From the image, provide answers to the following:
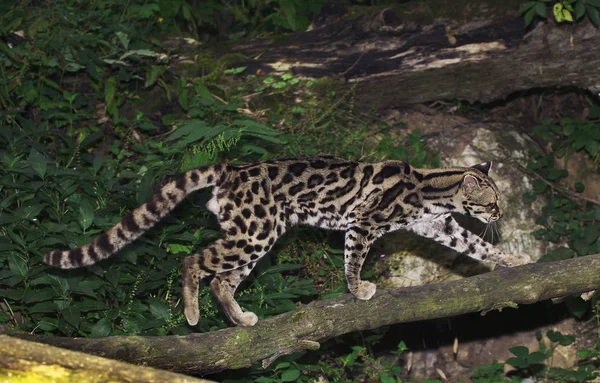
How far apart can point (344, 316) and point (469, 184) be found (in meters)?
1.38

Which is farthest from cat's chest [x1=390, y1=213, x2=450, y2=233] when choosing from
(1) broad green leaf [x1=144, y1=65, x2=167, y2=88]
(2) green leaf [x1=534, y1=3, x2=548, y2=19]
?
(1) broad green leaf [x1=144, y1=65, x2=167, y2=88]

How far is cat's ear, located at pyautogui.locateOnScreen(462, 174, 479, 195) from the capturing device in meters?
5.66

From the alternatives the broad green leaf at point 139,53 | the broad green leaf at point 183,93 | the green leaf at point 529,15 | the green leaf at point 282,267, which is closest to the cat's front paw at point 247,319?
the green leaf at point 282,267

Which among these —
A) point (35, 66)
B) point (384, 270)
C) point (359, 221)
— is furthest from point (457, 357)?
point (35, 66)

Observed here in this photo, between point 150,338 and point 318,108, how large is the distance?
11.8 feet

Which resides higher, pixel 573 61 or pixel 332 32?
pixel 332 32

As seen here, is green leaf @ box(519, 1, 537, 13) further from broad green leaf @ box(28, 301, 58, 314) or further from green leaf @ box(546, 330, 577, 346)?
broad green leaf @ box(28, 301, 58, 314)

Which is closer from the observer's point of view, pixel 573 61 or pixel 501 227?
pixel 573 61

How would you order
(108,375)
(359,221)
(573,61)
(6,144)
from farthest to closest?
(573,61), (6,144), (359,221), (108,375)

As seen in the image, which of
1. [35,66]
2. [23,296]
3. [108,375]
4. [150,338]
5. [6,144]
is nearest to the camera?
[108,375]

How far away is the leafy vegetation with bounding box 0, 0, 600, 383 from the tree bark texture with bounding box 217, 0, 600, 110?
24 centimetres

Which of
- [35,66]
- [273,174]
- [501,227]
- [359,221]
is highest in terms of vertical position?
[35,66]

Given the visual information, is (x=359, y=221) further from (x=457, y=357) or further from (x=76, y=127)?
(x=76, y=127)

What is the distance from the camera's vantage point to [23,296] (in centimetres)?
529
